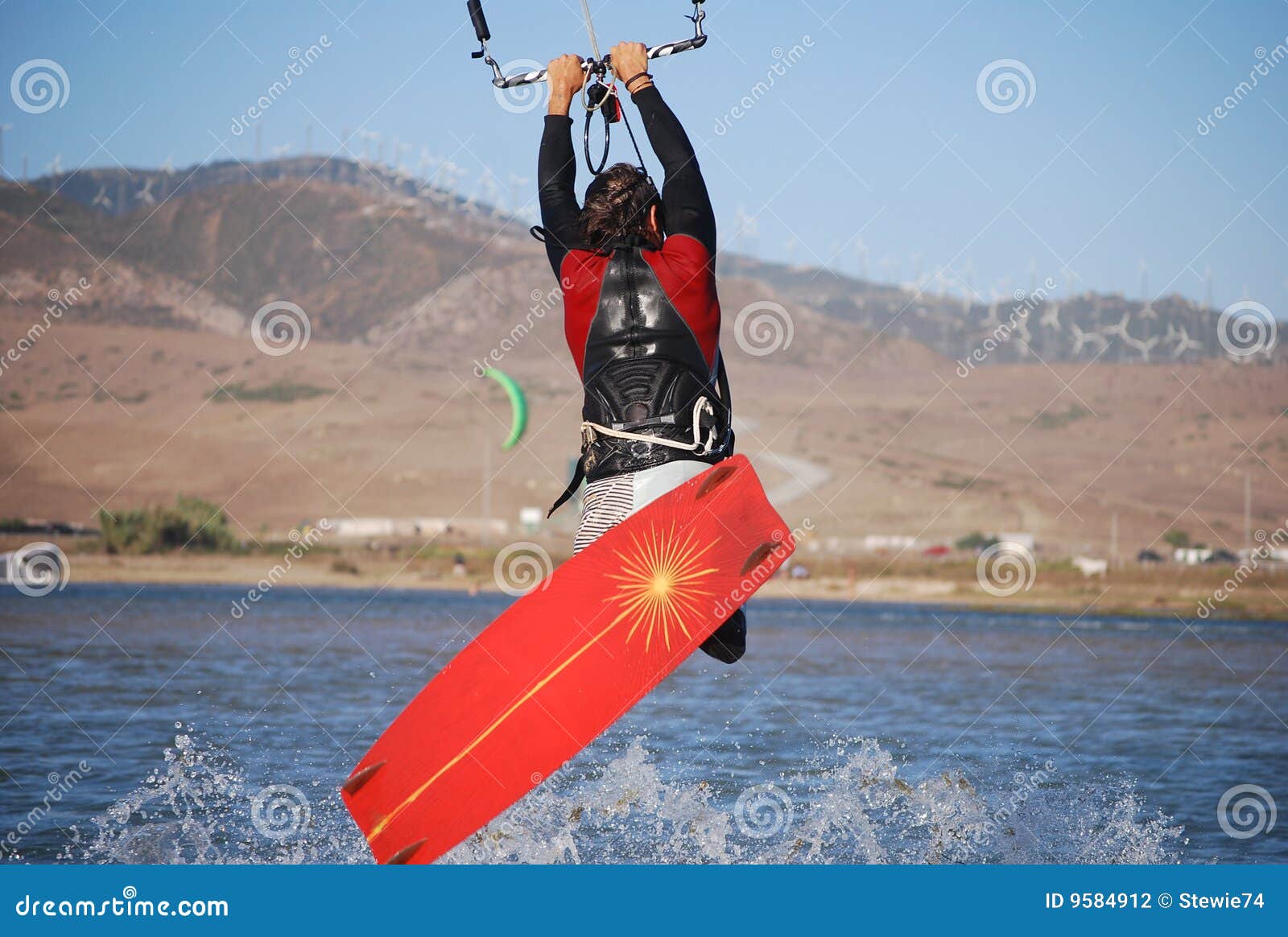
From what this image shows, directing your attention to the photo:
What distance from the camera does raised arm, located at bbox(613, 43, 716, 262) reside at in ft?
17.6

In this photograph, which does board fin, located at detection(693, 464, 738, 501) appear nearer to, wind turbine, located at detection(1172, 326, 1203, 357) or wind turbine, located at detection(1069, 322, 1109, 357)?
wind turbine, located at detection(1172, 326, 1203, 357)

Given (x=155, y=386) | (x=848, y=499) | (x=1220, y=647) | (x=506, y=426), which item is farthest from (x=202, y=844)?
(x=155, y=386)

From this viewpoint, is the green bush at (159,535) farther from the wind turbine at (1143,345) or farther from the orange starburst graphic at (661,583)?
the wind turbine at (1143,345)

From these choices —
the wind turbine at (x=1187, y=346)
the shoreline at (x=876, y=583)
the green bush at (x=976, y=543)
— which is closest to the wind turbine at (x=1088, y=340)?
the wind turbine at (x=1187, y=346)

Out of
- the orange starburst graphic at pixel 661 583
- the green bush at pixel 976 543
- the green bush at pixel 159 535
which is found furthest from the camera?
the green bush at pixel 976 543

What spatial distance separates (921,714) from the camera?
1291 centimetres

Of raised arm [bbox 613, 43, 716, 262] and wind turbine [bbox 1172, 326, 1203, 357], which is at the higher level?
wind turbine [bbox 1172, 326, 1203, 357]

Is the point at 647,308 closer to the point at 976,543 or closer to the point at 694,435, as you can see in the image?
the point at 694,435

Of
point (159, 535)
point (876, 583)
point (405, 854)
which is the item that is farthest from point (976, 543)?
point (405, 854)

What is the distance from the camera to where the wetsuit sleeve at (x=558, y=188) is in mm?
5523

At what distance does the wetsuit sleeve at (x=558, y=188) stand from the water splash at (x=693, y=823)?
279 cm

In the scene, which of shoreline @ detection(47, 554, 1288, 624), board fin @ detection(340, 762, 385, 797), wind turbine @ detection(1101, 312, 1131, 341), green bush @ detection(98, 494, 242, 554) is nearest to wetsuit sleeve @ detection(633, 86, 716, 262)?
board fin @ detection(340, 762, 385, 797)

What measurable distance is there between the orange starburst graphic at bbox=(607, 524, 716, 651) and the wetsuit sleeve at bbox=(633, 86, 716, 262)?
113cm

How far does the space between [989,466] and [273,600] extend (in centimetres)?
6611
